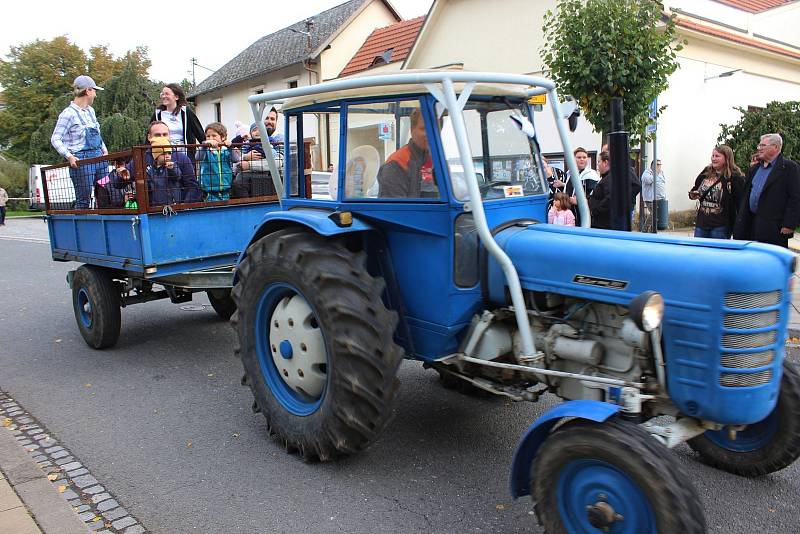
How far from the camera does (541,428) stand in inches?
110

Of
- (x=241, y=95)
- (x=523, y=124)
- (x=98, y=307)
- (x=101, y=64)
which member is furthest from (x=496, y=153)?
(x=101, y=64)

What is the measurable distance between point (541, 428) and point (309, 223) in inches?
67.4

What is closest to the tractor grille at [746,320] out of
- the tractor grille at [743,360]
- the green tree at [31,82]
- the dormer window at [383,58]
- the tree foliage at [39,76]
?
the tractor grille at [743,360]

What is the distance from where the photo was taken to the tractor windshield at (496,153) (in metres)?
3.37

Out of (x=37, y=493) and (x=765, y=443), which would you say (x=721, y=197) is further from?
(x=37, y=493)

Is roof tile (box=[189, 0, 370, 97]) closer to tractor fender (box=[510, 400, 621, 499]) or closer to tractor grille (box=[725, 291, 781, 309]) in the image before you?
tractor fender (box=[510, 400, 621, 499])

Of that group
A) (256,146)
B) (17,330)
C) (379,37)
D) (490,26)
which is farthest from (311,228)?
(379,37)

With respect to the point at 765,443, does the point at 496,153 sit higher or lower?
higher

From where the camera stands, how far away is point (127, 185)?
583 centimetres

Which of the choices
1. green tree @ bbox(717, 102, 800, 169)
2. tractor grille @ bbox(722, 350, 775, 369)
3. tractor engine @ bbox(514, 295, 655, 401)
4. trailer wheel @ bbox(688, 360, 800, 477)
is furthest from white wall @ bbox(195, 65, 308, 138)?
tractor grille @ bbox(722, 350, 775, 369)

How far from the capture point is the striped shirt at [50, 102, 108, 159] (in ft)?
22.1

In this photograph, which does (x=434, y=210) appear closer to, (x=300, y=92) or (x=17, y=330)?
(x=300, y=92)

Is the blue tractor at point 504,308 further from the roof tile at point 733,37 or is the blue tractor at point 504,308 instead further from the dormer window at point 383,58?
the dormer window at point 383,58

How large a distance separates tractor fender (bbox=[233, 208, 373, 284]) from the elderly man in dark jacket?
482 centimetres
